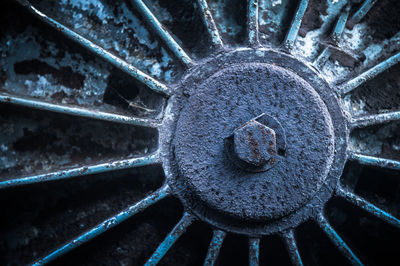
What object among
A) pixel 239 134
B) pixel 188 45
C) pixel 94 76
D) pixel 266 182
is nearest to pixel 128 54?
pixel 94 76

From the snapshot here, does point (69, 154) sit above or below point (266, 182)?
below

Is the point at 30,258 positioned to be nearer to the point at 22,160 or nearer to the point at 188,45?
the point at 22,160

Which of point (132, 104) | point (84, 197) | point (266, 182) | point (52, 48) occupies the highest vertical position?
point (52, 48)

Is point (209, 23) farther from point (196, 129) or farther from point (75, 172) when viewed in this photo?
point (75, 172)

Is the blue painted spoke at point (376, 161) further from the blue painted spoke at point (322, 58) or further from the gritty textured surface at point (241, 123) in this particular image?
the blue painted spoke at point (322, 58)

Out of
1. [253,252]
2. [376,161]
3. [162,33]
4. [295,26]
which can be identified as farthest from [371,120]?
[162,33]

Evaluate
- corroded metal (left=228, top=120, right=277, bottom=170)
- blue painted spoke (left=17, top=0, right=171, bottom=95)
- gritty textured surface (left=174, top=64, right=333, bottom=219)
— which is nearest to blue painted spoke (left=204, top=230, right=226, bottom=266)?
gritty textured surface (left=174, top=64, right=333, bottom=219)

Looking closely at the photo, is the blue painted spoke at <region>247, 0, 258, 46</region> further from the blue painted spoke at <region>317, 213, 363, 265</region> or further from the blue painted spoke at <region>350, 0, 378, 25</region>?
the blue painted spoke at <region>317, 213, 363, 265</region>

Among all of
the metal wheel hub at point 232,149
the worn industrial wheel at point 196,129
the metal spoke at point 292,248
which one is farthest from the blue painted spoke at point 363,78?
the metal spoke at point 292,248
